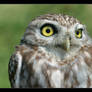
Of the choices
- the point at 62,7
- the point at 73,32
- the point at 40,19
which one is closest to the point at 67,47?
the point at 73,32

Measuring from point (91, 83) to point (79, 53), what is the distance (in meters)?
0.41

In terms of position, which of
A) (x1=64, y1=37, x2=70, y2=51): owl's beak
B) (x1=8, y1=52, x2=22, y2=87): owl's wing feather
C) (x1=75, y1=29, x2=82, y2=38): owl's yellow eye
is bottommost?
(x1=8, y1=52, x2=22, y2=87): owl's wing feather

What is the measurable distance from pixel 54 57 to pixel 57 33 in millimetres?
299

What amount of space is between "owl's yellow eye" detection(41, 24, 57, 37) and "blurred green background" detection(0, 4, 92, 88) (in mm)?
5182

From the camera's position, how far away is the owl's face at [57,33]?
5129 millimetres

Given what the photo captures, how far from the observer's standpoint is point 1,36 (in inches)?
461

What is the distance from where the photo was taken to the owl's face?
5129 millimetres

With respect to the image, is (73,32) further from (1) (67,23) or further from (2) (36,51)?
(2) (36,51)

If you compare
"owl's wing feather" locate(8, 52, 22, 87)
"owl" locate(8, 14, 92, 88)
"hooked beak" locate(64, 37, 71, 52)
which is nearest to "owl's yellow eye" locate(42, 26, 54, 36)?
"owl" locate(8, 14, 92, 88)

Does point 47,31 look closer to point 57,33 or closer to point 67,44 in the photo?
point 57,33

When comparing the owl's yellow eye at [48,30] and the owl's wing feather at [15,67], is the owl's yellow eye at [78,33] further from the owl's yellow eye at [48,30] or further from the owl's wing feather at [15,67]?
the owl's wing feather at [15,67]

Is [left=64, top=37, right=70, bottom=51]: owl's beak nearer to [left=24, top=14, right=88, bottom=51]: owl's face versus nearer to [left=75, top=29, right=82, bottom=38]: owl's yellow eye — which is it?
[left=24, top=14, right=88, bottom=51]: owl's face

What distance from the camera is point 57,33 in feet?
17.1

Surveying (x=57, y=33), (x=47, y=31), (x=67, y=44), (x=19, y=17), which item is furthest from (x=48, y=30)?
(x=19, y=17)
